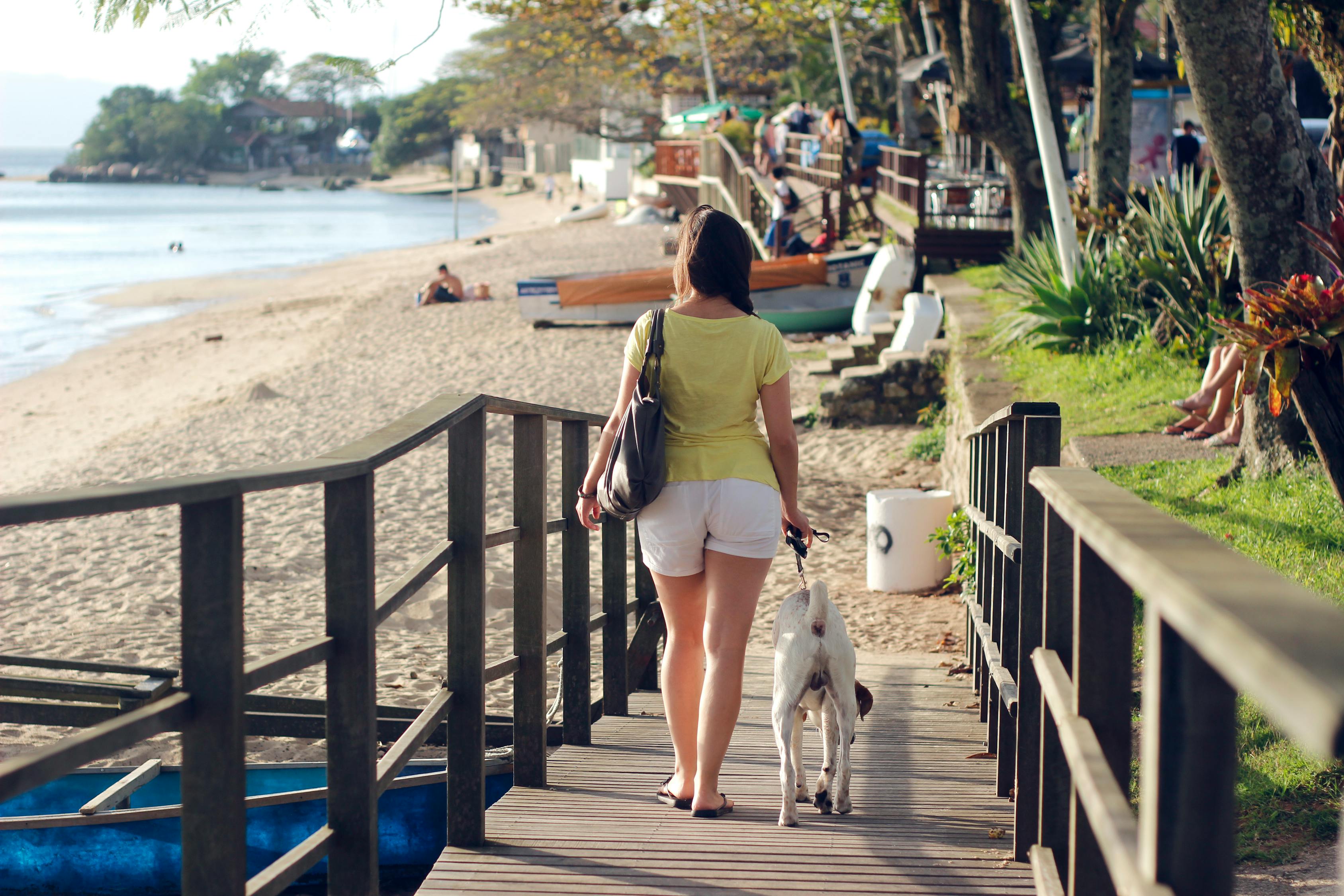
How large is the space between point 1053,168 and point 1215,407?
162 inches

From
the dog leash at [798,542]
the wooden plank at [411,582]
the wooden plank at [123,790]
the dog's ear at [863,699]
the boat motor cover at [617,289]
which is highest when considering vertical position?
the boat motor cover at [617,289]

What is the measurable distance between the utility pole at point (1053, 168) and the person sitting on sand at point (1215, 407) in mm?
3163

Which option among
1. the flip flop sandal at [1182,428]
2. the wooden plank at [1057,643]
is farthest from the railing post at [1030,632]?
the flip flop sandal at [1182,428]

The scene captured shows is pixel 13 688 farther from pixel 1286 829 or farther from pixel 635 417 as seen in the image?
pixel 1286 829

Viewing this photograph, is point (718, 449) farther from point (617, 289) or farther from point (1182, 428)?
point (617, 289)

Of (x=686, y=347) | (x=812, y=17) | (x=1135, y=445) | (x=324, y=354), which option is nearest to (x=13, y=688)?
(x=686, y=347)

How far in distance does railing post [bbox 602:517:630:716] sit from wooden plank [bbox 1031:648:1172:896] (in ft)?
8.44

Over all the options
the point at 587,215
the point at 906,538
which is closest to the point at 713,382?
the point at 906,538

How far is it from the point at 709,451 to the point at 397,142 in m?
118

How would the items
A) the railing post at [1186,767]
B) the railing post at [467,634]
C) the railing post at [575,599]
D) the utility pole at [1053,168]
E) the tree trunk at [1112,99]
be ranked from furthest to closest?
the tree trunk at [1112,99] → the utility pole at [1053,168] → the railing post at [575,599] → the railing post at [467,634] → the railing post at [1186,767]

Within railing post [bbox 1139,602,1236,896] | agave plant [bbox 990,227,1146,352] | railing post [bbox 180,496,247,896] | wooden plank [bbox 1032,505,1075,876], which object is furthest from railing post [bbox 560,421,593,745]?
agave plant [bbox 990,227,1146,352]

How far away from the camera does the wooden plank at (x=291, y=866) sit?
2.00 m

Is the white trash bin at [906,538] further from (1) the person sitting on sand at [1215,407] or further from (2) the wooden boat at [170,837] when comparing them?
(2) the wooden boat at [170,837]

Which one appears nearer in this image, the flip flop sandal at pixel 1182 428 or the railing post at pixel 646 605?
the railing post at pixel 646 605
